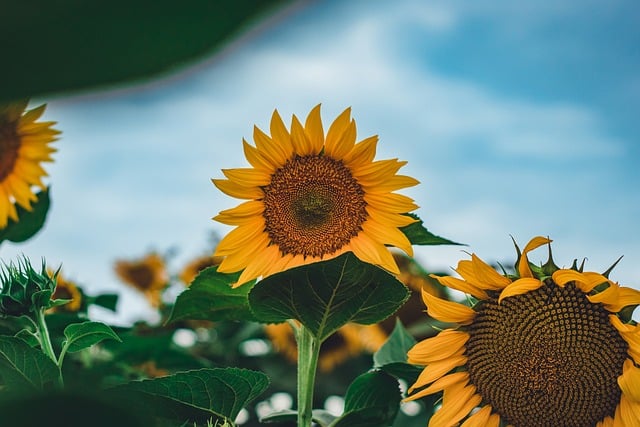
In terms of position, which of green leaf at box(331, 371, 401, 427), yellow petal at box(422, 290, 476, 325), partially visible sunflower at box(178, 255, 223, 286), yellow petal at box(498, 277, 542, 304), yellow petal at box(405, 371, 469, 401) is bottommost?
green leaf at box(331, 371, 401, 427)

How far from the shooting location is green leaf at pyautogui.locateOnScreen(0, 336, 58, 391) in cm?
89

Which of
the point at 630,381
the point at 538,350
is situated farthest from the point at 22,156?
the point at 630,381

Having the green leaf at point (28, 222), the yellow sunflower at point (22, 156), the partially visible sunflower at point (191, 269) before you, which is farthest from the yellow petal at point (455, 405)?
the partially visible sunflower at point (191, 269)

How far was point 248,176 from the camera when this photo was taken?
46.2 inches

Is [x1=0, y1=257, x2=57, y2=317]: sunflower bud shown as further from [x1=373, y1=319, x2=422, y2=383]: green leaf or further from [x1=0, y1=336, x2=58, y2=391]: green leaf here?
[x1=373, y1=319, x2=422, y2=383]: green leaf

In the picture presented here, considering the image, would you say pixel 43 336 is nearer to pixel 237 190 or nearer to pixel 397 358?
pixel 237 190

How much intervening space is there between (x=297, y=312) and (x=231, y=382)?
128mm

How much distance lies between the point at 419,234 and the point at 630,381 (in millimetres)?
355

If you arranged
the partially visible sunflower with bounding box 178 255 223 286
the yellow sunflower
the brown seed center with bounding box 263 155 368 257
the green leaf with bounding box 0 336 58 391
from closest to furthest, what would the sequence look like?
1. the green leaf with bounding box 0 336 58 391
2. the brown seed center with bounding box 263 155 368 257
3. the yellow sunflower
4. the partially visible sunflower with bounding box 178 255 223 286

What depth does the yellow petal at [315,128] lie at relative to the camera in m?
1.16

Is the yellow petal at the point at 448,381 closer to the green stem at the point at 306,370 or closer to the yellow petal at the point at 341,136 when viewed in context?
the green stem at the point at 306,370

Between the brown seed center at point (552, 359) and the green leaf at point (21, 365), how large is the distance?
0.58 meters

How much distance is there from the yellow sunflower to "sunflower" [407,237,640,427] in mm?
1057

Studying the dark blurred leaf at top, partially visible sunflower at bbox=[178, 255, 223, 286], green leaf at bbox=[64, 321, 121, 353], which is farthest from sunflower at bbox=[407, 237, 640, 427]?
partially visible sunflower at bbox=[178, 255, 223, 286]
